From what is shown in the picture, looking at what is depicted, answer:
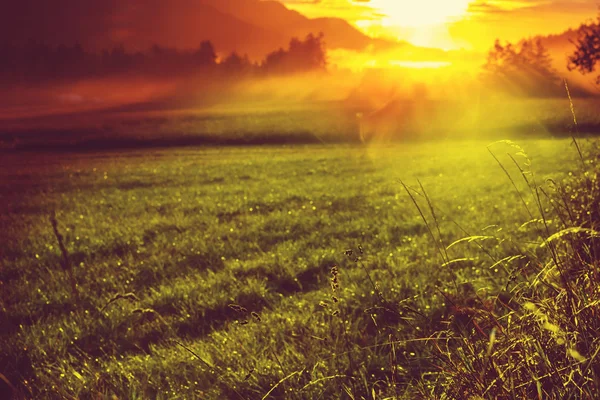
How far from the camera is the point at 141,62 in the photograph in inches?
5655

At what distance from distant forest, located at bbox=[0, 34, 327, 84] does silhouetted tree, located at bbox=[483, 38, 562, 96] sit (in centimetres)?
6106

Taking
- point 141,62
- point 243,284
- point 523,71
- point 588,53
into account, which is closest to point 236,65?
point 141,62

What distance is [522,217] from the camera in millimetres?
8242

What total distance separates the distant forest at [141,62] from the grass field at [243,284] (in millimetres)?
133283

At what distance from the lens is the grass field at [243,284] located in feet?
11.8

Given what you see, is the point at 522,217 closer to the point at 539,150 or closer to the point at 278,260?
the point at 278,260

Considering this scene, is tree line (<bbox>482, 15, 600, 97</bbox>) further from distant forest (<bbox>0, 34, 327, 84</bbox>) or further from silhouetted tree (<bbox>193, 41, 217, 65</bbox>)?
silhouetted tree (<bbox>193, 41, 217, 65</bbox>)

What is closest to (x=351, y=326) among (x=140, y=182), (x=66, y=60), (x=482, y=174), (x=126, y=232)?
(x=126, y=232)

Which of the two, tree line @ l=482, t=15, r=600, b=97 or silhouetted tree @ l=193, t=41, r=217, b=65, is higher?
silhouetted tree @ l=193, t=41, r=217, b=65

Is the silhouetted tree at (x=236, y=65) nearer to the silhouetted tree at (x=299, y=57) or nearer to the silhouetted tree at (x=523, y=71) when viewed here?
the silhouetted tree at (x=299, y=57)

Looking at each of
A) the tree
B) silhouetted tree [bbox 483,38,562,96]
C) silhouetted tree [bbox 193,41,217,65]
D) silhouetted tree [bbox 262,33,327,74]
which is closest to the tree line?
silhouetted tree [bbox 483,38,562,96]

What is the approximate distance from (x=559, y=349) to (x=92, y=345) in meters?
4.22

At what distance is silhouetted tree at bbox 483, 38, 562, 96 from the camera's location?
7632cm

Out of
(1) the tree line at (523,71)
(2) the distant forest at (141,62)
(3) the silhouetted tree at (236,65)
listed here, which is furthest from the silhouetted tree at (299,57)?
(1) the tree line at (523,71)
